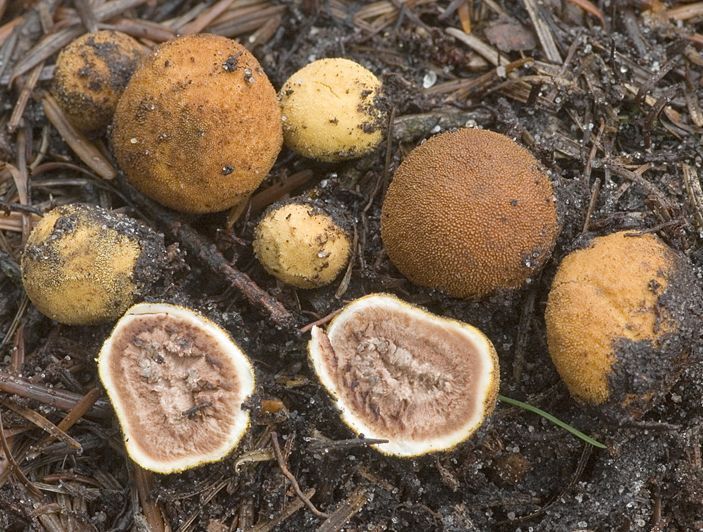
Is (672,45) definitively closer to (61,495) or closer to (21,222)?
(21,222)

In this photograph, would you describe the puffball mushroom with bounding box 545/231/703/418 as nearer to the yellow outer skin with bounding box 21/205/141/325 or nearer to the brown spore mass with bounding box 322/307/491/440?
the brown spore mass with bounding box 322/307/491/440

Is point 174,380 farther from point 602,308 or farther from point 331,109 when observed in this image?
point 602,308

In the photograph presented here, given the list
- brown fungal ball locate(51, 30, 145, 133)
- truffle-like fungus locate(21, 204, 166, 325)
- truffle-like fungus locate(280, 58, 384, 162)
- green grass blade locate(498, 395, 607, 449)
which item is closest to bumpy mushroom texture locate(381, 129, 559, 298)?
truffle-like fungus locate(280, 58, 384, 162)

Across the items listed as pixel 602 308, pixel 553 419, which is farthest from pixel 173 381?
pixel 602 308

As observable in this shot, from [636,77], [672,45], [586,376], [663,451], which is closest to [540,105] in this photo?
[636,77]

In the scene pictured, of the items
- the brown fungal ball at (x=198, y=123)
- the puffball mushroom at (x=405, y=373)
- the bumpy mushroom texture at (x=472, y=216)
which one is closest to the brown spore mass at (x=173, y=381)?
the puffball mushroom at (x=405, y=373)
